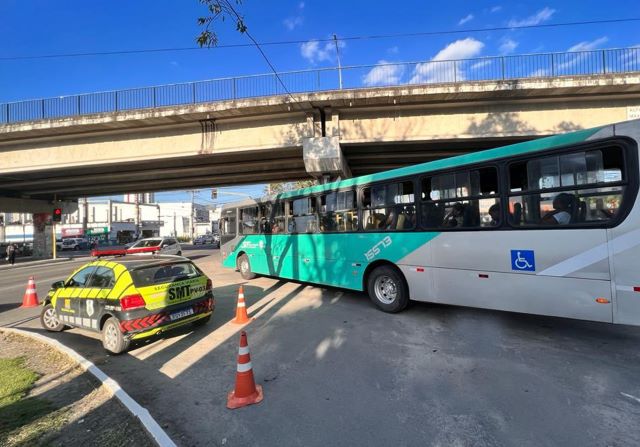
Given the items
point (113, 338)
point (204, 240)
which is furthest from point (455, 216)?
point (204, 240)

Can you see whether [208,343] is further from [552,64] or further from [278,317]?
[552,64]

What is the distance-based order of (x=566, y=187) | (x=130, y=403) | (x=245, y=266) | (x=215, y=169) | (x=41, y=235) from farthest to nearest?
(x=41, y=235) < (x=215, y=169) < (x=245, y=266) < (x=566, y=187) < (x=130, y=403)

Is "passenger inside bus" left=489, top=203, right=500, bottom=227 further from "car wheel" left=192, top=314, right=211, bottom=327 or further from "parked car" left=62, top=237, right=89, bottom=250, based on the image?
"parked car" left=62, top=237, right=89, bottom=250

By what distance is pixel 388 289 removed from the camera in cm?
736

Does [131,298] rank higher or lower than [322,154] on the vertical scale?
lower

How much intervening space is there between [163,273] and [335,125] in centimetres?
1124

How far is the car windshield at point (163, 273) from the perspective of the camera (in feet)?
18.2

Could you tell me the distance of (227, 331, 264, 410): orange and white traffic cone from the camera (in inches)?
145

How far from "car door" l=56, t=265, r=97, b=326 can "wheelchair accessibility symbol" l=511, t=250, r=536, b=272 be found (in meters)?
7.28

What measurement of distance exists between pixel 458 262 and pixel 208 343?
15.2 feet

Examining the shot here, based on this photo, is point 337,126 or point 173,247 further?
point 173,247

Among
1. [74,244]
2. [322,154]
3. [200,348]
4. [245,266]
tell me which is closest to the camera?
[200,348]

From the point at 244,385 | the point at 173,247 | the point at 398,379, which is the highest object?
the point at 173,247

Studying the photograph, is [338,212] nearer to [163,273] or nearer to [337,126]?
[163,273]
